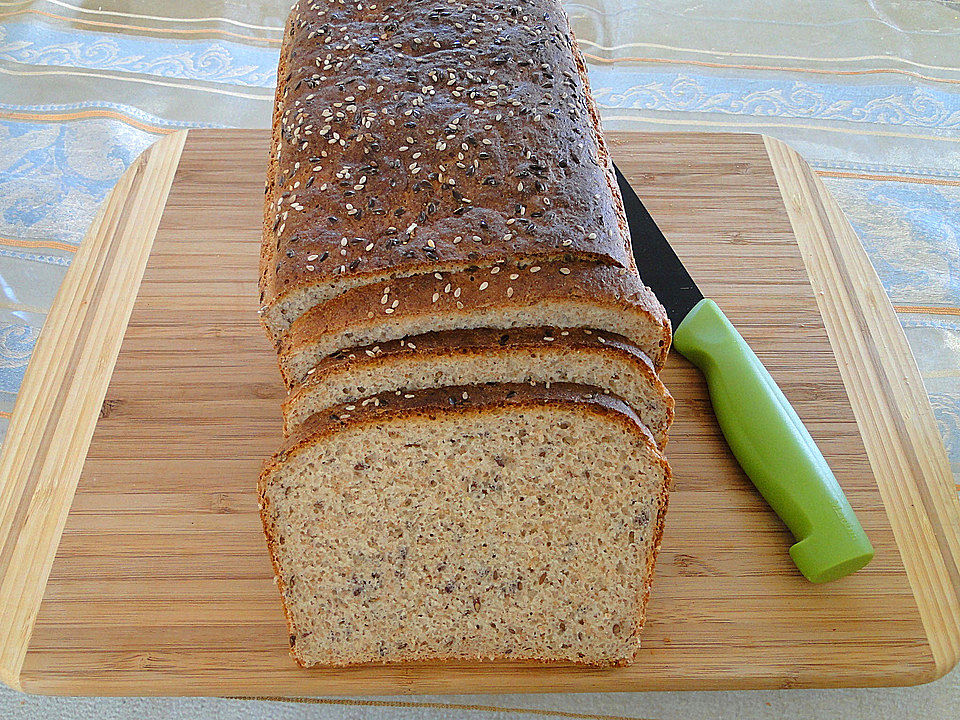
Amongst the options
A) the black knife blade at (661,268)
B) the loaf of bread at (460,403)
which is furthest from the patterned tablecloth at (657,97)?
the loaf of bread at (460,403)

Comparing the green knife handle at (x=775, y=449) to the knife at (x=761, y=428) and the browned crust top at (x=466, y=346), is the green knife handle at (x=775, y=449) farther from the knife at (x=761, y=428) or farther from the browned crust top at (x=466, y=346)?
the browned crust top at (x=466, y=346)

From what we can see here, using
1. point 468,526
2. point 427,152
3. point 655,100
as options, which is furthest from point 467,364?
point 655,100

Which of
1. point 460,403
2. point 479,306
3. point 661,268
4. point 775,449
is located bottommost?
point 775,449

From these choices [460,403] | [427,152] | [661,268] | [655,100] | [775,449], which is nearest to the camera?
[460,403]

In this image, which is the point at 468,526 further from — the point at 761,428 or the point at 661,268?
the point at 661,268

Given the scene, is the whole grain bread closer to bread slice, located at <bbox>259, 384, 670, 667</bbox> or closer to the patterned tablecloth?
bread slice, located at <bbox>259, 384, 670, 667</bbox>

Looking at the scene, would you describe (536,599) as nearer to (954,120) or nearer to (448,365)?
(448,365)
